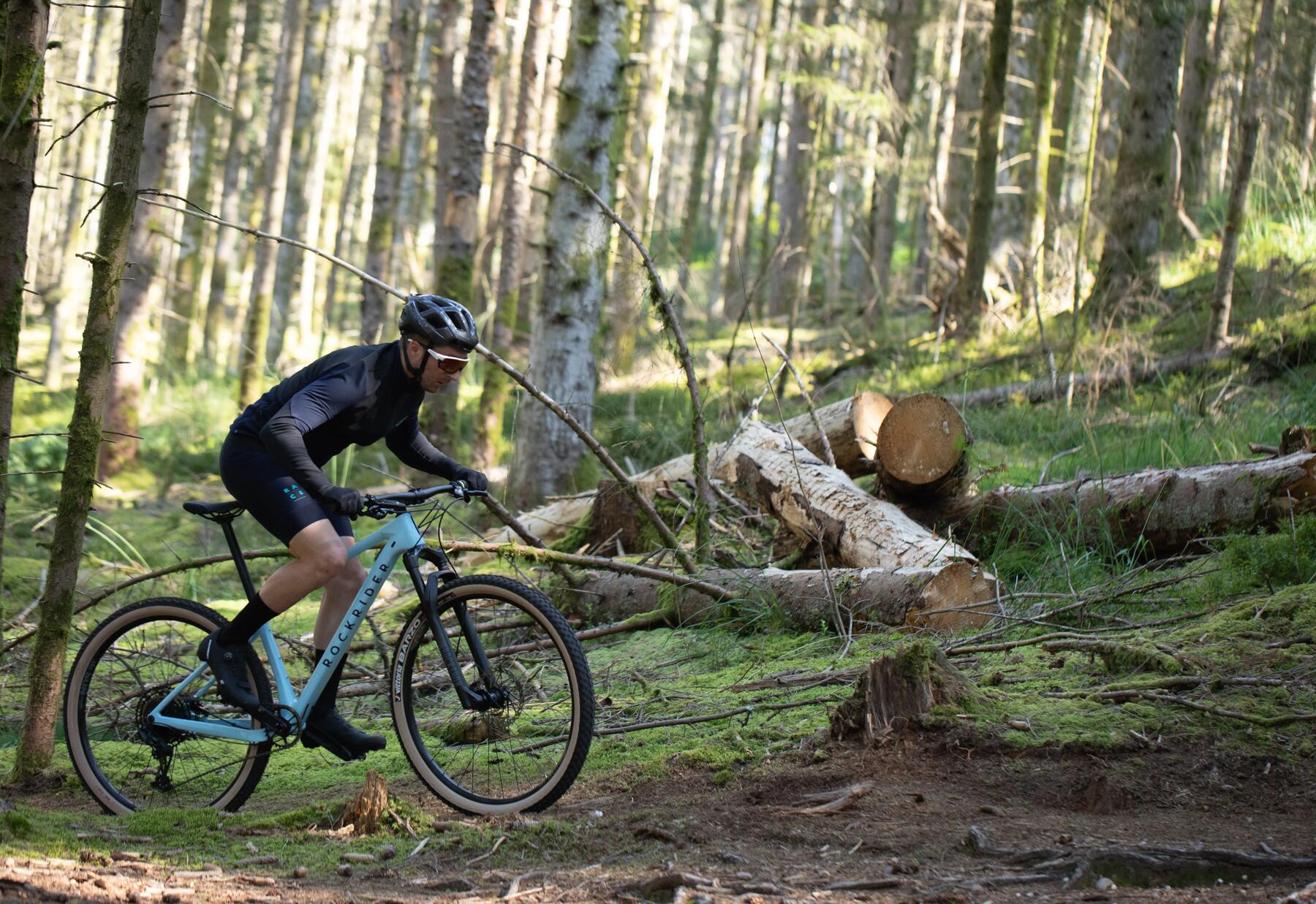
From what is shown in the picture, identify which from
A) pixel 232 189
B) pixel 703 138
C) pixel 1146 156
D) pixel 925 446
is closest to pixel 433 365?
pixel 925 446

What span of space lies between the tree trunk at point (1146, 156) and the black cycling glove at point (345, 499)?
10260mm

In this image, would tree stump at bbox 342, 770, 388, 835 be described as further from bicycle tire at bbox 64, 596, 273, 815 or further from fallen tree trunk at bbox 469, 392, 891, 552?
fallen tree trunk at bbox 469, 392, 891, 552

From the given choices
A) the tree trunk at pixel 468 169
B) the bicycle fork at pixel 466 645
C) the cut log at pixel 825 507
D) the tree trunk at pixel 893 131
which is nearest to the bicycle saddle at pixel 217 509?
the bicycle fork at pixel 466 645

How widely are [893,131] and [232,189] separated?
55.7 feet

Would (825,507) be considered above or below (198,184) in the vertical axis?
below

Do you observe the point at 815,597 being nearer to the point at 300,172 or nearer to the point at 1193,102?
the point at 1193,102

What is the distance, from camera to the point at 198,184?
1966cm

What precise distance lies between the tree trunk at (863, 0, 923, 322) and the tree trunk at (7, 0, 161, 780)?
11.1 meters

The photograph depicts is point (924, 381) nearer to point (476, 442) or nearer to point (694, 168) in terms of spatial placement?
point (476, 442)

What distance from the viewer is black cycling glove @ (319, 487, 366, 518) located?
12.9 feet

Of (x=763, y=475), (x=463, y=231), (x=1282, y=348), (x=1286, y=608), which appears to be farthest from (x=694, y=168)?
(x=1286, y=608)

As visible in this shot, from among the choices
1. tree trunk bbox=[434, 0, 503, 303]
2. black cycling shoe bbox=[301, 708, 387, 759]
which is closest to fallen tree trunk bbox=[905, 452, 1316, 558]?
black cycling shoe bbox=[301, 708, 387, 759]

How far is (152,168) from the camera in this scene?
13.0 meters

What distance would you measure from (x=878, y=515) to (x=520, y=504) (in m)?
3.82
